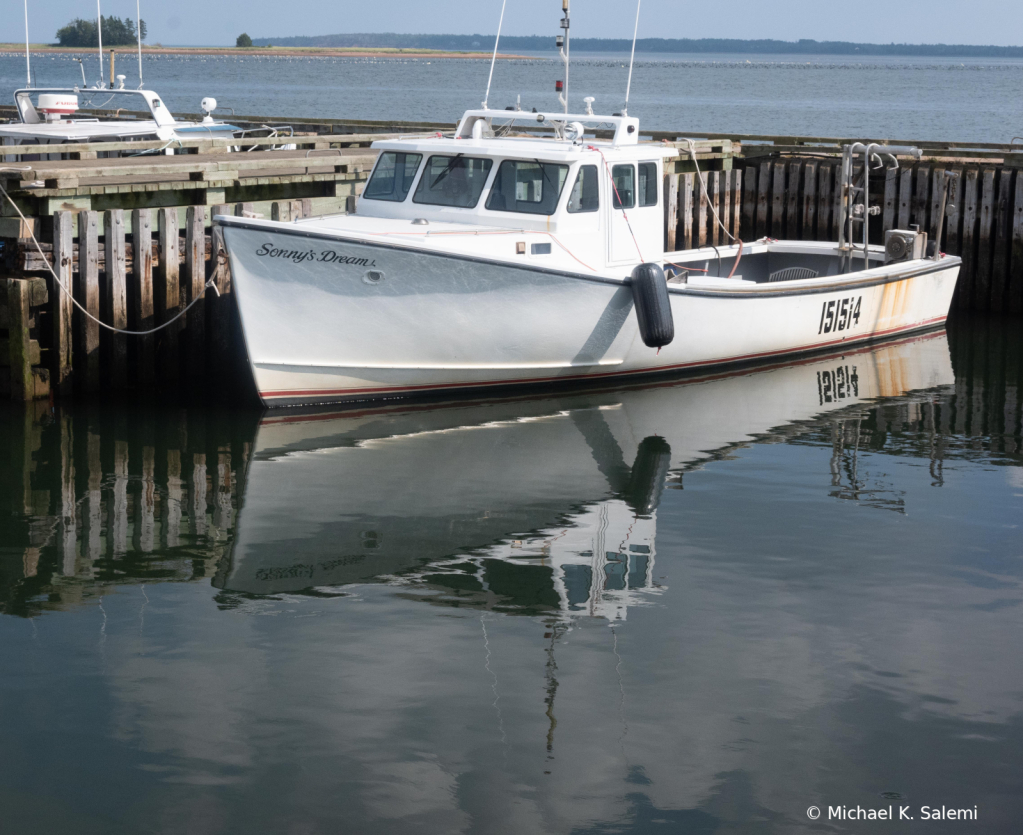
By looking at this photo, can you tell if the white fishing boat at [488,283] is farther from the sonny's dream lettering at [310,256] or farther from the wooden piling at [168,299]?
the wooden piling at [168,299]

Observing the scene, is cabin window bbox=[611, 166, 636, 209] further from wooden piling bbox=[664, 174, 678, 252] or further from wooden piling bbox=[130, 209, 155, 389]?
wooden piling bbox=[664, 174, 678, 252]

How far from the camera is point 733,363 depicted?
14086 mm

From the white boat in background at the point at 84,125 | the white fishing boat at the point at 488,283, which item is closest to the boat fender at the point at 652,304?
the white fishing boat at the point at 488,283

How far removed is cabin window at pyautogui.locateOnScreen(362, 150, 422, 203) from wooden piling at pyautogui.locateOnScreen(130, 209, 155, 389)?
221 centimetres

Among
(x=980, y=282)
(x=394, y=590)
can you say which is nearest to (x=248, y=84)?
(x=980, y=282)

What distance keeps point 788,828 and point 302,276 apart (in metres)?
7.24

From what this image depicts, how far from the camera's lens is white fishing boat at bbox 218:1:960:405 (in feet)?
36.2

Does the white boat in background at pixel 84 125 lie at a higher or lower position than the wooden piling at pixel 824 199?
higher

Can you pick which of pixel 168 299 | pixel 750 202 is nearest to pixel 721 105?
pixel 750 202

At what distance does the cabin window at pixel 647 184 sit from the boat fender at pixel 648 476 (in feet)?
9.35

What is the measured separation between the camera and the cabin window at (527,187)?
12102 millimetres

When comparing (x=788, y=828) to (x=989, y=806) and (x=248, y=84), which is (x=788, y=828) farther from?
(x=248, y=84)

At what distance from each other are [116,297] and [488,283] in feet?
11.8

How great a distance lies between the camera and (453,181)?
12.4 m
